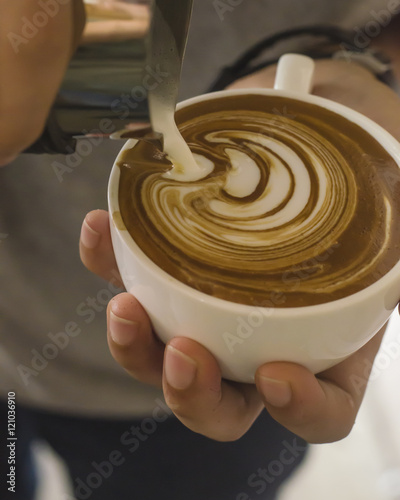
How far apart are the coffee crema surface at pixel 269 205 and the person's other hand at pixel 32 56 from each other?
0.17 metres

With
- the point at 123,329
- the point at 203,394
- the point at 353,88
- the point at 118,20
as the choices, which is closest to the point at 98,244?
the point at 123,329

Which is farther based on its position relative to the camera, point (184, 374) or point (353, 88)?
point (353, 88)

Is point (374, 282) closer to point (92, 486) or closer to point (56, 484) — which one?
point (92, 486)

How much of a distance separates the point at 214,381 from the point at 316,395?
14cm

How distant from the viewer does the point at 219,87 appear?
3.67 ft

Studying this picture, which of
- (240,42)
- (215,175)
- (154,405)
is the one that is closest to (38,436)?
(154,405)

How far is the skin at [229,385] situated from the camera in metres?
0.61

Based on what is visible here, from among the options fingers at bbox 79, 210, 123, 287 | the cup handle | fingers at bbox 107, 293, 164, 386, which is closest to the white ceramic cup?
fingers at bbox 107, 293, 164, 386

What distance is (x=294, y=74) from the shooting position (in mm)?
867

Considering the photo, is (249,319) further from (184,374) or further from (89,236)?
(89,236)

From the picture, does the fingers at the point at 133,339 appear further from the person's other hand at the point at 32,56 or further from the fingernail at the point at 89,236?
the person's other hand at the point at 32,56

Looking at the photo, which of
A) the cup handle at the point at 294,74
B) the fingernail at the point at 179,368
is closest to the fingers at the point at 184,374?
the fingernail at the point at 179,368

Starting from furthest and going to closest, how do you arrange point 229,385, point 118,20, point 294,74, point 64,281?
point 64,281 → point 294,74 → point 229,385 → point 118,20

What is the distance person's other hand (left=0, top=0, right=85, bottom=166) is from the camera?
1.51 feet
